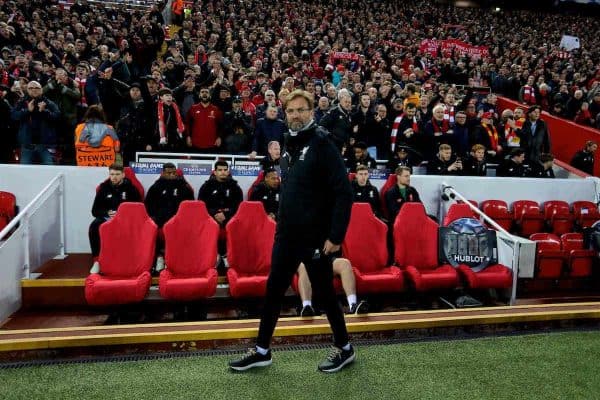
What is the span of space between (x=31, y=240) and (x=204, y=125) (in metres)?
2.35

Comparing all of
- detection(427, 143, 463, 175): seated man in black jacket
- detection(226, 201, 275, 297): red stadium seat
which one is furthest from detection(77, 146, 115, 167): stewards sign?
detection(427, 143, 463, 175): seated man in black jacket

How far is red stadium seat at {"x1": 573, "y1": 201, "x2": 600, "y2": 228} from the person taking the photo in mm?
5793

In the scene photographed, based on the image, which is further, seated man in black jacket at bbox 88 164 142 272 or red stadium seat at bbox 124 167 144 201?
red stadium seat at bbox 124 167 144 201

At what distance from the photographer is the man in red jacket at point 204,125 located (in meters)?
5.88

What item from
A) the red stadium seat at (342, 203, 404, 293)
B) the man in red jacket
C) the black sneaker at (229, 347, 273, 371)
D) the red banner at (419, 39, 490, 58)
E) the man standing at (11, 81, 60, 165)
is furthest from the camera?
the red banner at (419, 39, 490, 58)

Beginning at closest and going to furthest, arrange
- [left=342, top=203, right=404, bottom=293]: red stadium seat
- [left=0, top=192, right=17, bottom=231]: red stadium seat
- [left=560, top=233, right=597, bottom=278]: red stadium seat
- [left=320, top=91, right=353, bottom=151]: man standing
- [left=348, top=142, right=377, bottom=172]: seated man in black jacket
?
[left=342, top=203, right=404, bottom=293]: red stadium seat
[left=320, top=91, right=353, bottom=151]: man standing
[left=0, top=192, right=17, bottom=231]: red stadium seat
[left=560, top=233, right=597, bottom=278]: red stadium seat
[left=348, top=142, right=377, bottom=172]: seated man in black jacket

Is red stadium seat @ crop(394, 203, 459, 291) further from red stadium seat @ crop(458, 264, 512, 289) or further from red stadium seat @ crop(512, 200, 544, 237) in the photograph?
red stadium seat @ crop(512, 200, 544, 237)

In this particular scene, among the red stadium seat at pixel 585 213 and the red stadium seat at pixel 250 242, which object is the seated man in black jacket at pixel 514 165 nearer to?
the red stadium seat at pixel 585 213

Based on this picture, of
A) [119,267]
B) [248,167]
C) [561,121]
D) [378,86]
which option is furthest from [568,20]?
[119,267]

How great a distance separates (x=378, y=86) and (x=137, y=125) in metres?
4.28

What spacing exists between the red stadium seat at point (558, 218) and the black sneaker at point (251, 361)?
4.39 meters

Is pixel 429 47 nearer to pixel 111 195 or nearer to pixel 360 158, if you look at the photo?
pixel 360 158

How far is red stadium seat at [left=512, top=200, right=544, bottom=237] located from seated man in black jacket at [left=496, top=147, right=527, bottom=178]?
74 cm

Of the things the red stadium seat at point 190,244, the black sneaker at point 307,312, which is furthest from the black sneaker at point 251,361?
the red stadium seat at point 190,244
